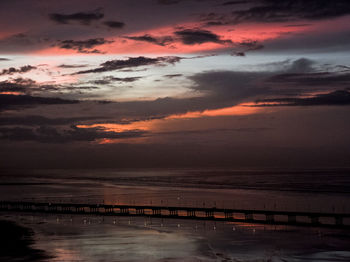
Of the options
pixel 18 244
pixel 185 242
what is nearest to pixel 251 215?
pixel 185 242

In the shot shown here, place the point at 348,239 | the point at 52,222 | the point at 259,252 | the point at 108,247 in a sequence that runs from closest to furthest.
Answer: the point at 259,252 → the point at 108,247 → the point at 348,239 → the point at 52,222

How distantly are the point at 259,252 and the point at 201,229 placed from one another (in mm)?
18682

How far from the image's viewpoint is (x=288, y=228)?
60906 millimetres

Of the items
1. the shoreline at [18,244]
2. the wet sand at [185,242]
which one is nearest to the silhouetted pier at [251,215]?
the wet sand at [185,242]

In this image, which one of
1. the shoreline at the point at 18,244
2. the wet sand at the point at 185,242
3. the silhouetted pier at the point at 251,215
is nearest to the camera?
the wet sand at the point at 185,242

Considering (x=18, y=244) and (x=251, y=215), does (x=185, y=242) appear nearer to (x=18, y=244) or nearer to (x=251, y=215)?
(x=18, y=244)

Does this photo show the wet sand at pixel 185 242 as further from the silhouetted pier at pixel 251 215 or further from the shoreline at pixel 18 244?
the silhouetted pier at pixel 251 215

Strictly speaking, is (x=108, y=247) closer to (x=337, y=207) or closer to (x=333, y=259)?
(x=333, y=259)

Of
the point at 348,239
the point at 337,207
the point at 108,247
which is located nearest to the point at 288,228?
the point at 348,239

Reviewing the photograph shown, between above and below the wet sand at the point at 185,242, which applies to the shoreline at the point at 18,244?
above

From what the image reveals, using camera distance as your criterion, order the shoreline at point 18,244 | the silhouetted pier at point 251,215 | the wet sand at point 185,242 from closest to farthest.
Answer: the wet sand at point 185,242 → the shoreline at point 18,244 → the silhouetted pier at point 251,215

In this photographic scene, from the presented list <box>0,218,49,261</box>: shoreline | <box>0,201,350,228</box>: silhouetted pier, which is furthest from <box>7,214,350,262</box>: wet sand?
<box>0,201,350,228</box>: silhouetted pier

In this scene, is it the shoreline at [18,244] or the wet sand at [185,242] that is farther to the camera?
the shoreline at [18,244]

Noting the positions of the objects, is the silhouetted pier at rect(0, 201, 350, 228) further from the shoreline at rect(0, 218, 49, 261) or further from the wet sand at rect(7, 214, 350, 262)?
the shoreline at rect(0, 218, 49, 261)
